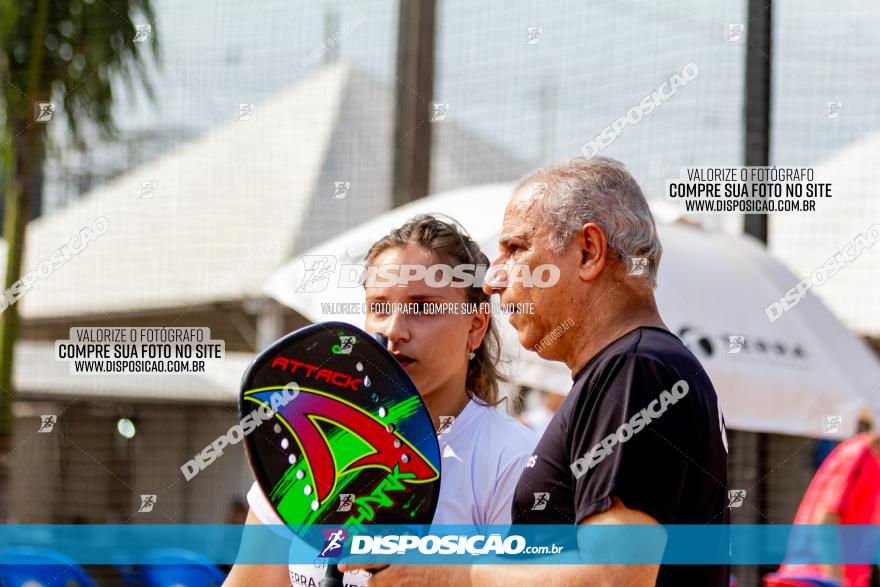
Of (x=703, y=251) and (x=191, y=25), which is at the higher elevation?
(x=191, y=25)

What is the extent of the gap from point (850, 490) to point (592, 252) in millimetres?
2667

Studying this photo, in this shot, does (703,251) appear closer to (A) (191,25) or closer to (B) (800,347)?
(B) (800,347)

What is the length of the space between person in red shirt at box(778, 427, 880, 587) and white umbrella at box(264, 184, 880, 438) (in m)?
0.14

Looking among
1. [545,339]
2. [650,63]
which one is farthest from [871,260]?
[545,339]

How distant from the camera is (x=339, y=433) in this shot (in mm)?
1736

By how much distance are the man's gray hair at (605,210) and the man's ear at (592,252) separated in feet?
0.04

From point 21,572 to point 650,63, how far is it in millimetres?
2883

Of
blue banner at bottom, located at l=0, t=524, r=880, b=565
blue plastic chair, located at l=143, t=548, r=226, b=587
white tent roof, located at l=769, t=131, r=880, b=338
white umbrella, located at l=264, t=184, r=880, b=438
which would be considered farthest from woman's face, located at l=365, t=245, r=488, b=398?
white tent roof, located at l=769, t=131, r=880, b=338

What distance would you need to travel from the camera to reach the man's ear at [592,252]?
1.66 metres

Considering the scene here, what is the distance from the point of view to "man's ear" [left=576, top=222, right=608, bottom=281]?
166 centimetres

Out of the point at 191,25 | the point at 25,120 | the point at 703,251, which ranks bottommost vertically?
the point at 703,251

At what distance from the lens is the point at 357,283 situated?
2.52m

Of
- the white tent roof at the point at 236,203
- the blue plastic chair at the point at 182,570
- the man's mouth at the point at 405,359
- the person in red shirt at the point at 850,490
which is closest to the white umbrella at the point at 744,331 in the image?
the person in red shirt at the point at 850,490

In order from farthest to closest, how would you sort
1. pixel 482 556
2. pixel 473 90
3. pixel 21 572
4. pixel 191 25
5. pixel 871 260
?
pixel 871 260 < pixel 191 25 < pixel 473 90 < pixel 21 572 < pixel 482 556
